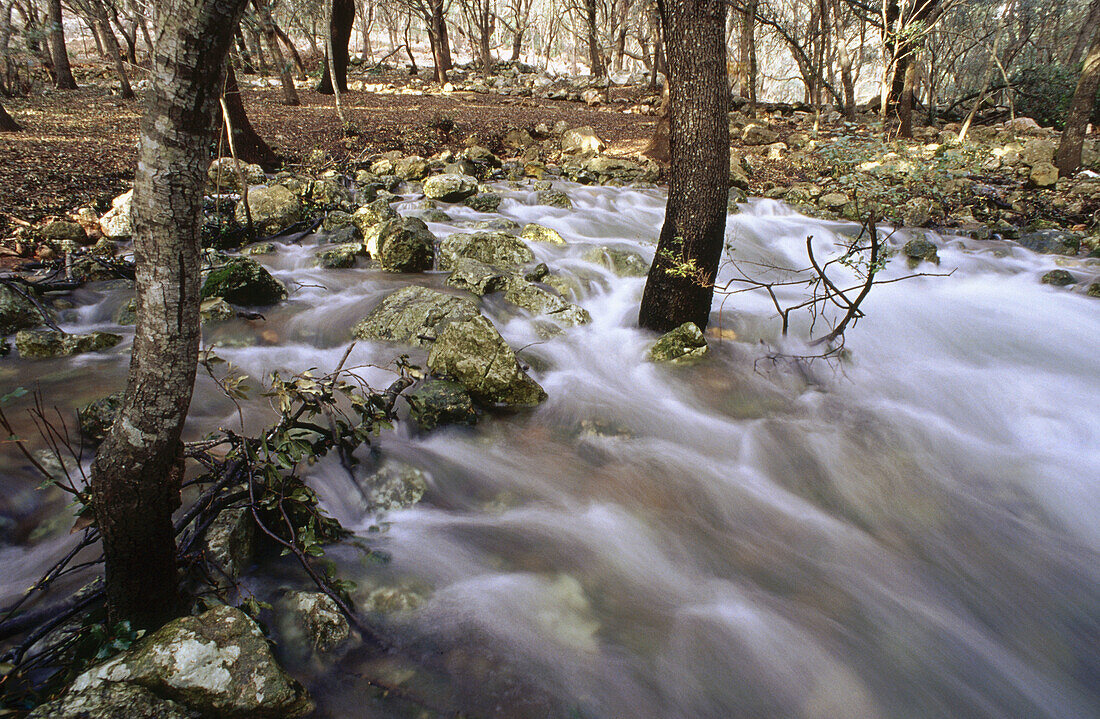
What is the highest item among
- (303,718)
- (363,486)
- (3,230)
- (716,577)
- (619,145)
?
(619,145)

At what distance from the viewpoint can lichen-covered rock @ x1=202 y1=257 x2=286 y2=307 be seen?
5.52 metres

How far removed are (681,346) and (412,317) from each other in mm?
2471

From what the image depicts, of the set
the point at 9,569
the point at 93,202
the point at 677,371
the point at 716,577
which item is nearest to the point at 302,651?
the point at 9,569

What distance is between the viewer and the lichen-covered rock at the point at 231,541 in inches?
A: 97.4

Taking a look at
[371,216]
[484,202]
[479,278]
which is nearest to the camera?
[479,278]

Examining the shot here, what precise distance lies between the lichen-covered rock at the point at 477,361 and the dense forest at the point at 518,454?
24mm

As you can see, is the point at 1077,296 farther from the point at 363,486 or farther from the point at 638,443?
the point at 363,486

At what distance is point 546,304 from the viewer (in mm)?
6020

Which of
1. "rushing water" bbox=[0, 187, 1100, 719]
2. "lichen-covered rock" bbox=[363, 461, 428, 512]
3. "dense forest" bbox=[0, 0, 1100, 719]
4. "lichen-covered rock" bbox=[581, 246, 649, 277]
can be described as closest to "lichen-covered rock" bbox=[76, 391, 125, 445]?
"dense forest" bbox=[0, 0, 1100, 719]

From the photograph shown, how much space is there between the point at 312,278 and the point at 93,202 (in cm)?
335

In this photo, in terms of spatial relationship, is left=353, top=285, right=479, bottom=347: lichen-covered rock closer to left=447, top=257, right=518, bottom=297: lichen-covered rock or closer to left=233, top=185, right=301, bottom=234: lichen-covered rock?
left=447, top=257, right=518, bottom=297: lichen-covered rock

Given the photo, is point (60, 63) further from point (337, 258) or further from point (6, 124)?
point (337, 258)

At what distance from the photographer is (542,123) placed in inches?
647

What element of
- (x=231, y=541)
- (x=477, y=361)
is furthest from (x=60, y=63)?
(x=231, y=541)
